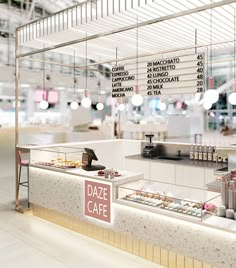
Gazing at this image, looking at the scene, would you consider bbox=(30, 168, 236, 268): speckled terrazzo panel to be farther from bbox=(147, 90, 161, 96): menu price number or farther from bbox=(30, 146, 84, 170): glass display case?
bbox=(147, 90, 161, 96): menu price number

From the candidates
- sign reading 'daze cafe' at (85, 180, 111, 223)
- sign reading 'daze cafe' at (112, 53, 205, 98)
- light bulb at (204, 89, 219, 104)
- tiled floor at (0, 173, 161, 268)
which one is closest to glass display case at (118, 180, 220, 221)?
sign reading 'daze cafe' at (85, 180, 111, 223)

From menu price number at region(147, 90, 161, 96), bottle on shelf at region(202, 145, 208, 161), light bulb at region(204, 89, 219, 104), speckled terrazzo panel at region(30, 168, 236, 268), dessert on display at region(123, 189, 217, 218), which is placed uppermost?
menu price number at region(147, 90, 161, 96)

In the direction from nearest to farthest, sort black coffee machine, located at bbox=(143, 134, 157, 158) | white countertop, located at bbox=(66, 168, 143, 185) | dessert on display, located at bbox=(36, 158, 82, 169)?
1. white countertop, located at bbox=(66, 168, 143, 185)
2. dessert on display, located at bbox=(36, 158, 82, 169)
3. black coffee machine, located at bbox=(143, 134, 157, 158)

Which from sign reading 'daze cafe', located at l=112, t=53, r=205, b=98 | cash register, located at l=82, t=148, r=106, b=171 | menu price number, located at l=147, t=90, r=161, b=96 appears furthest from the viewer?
menu price number, located at l=147, t=90, r=161, b=96

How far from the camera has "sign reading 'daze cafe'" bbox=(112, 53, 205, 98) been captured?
14.2ft

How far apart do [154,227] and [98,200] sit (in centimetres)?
91

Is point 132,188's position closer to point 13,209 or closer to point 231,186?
point 231,186

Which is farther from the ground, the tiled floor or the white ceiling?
the white ceiling

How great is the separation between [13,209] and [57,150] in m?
1.40

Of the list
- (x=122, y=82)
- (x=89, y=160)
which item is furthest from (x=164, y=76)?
(x=89, y=160)

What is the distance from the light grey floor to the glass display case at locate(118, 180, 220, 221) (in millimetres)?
738

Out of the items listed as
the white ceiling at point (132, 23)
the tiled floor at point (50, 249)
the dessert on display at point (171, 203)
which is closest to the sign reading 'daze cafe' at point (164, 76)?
the white ceiling at point (132, 23)

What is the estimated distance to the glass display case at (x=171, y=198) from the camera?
3125mm

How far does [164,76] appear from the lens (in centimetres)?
466
